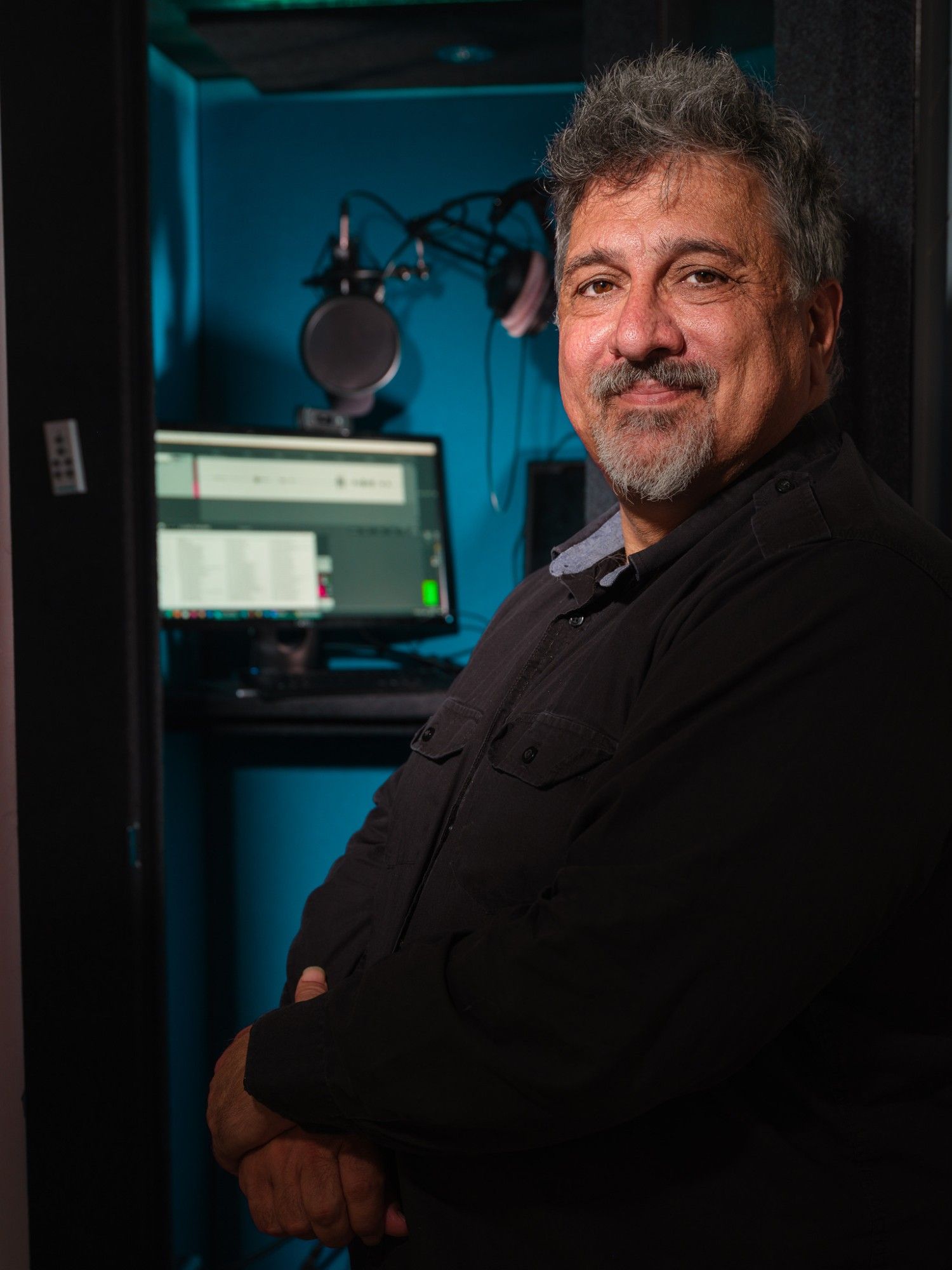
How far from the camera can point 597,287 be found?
0.96 m

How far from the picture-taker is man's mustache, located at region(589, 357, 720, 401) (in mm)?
877

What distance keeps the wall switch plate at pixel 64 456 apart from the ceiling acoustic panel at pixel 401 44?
1095 millimetres

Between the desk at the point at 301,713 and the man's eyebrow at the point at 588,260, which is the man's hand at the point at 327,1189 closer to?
the man's eyebrow at the point at 588,260

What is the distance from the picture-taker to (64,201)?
138 centimetres

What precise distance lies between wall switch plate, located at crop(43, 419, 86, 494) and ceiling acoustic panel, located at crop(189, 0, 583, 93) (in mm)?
1095

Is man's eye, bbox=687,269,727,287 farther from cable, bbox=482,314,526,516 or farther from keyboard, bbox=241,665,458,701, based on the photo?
cable, bbox=482,314,526,516

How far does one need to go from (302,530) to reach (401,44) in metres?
0.96

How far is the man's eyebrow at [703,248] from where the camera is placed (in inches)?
34.4

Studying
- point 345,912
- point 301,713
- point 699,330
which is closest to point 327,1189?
point 345,912

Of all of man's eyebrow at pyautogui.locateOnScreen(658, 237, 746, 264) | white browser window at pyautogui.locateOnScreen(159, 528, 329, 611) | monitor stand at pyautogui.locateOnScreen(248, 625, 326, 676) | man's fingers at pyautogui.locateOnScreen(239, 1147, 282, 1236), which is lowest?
man's fingers at pyautogui.locateOnScreen(239, 1147, 282, 1236)

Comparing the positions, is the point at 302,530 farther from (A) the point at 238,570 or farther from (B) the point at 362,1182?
(B) the point at 362,1182

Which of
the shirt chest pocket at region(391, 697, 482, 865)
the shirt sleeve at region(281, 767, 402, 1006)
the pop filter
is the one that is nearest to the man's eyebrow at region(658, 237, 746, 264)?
the shirt chest pocket at region(391, 697, 482, 865)

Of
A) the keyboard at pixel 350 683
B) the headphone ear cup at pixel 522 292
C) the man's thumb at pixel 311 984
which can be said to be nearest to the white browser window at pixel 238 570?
the keyboard at pixel 350 683

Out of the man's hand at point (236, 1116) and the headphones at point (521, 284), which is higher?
the headphones at point (521, 284)
